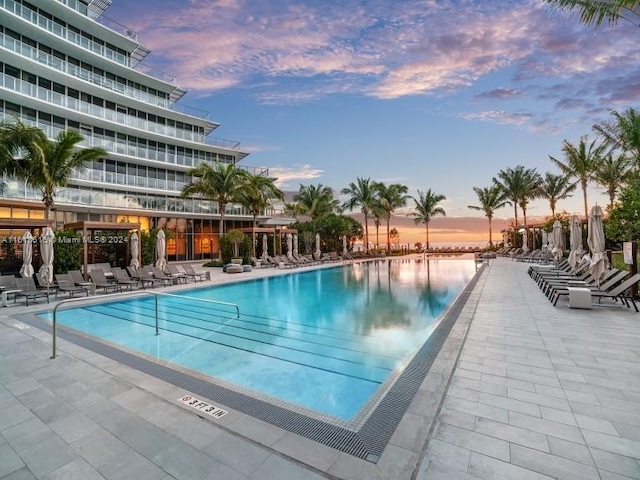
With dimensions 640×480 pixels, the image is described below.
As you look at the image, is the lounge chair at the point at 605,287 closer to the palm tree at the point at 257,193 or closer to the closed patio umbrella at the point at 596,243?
the closed patio umbrella at the point at 596,243

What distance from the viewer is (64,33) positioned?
23.9 meters

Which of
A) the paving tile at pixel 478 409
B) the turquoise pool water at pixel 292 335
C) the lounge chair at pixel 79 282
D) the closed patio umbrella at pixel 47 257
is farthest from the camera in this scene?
the lounge chair at pixel 79 282

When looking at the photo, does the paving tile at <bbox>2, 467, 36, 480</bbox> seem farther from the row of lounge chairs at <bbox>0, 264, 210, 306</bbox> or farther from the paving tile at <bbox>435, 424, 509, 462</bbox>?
the row of lounge chairs at <bbox>0, 264, 210, 306</bbox>

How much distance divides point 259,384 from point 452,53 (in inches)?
590

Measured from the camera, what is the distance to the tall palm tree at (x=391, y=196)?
3581cm

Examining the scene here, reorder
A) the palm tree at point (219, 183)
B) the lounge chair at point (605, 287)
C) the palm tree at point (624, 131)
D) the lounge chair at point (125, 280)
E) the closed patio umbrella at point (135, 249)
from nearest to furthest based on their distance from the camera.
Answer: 1. the lounge chair at point (605, 287)
2. the lounge chair at point (125, 280)
3. the closed patio umbrella at point (135, 249)
4. the palm tree at point (624, 131)
5. the palm tree at point (219, 183)

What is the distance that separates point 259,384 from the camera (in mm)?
4969

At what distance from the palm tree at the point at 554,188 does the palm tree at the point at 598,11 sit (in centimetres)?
2631

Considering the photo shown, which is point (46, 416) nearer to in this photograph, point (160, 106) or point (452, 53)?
point (452, 53)

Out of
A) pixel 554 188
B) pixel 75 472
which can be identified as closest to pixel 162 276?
pixel 75 472

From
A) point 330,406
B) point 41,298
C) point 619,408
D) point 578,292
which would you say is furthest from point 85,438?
point 41,298

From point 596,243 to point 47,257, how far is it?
16975 millimetres

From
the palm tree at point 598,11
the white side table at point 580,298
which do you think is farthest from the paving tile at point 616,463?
the palm tree at point 598,11

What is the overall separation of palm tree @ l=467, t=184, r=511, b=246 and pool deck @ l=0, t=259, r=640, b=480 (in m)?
33.8
